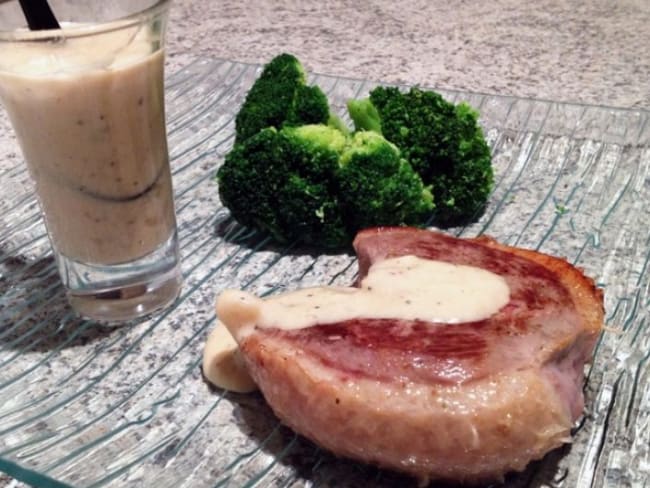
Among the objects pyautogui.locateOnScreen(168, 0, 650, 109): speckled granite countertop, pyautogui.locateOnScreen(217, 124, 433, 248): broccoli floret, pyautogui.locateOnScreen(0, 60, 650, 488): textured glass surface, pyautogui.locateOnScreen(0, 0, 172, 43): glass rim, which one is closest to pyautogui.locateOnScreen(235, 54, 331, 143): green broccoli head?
pyautogui.locateOnScreen(217, 124, 433, 248): broccoli floret

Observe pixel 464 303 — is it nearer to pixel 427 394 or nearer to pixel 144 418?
pixel 427 394

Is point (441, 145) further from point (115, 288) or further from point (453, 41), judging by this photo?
point (453, 41)

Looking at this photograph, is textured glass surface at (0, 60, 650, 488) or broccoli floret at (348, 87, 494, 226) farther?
broccoli floret at (348, 87, 494, 226)

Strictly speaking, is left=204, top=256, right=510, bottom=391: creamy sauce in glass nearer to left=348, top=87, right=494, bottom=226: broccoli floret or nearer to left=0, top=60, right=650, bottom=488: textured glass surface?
left=0, top=60, right=650, bottom=488: textured glass surface

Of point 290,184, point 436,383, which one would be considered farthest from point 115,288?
point 436,383

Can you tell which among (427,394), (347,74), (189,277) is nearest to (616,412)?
(427,394)

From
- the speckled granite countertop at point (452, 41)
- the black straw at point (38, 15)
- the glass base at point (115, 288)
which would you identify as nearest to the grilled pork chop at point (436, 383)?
the glass base at point (115, 288)
